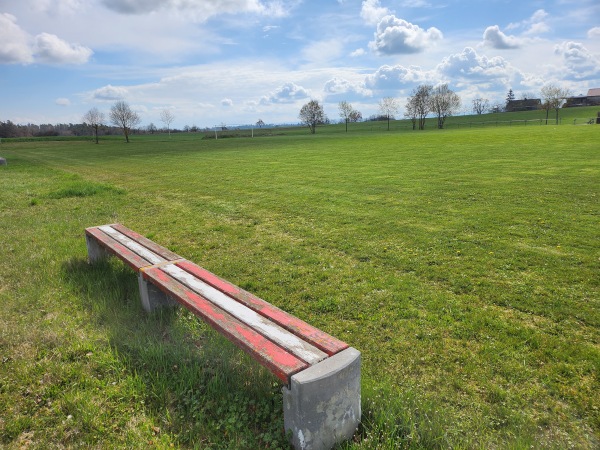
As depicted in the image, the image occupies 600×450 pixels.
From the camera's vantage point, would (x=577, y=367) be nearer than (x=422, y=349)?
Yes

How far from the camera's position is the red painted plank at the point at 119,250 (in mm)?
4266

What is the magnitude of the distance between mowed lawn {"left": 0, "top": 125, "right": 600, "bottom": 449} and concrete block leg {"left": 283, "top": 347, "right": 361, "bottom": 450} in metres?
0.21

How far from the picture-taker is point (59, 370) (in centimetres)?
313

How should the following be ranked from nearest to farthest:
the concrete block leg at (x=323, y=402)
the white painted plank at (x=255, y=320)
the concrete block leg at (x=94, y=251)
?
1. the concrete block leg at (x=323, y=402)
2. the white painted plank at (x=255, y=320)
3. the concrete block leg at (x=94, y=251)

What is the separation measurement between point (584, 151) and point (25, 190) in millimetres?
22986

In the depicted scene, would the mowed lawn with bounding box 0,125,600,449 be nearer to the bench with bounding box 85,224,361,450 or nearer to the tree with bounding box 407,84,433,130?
the bench with bounding box 85,224,361,450

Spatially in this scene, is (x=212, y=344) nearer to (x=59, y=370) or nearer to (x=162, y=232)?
(x=59, y=370)

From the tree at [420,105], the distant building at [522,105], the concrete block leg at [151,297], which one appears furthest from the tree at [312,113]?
the concrete block leg at [151,297]

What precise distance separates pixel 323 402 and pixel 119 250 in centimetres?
343

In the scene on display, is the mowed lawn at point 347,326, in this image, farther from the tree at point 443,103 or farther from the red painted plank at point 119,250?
the tree at point 443,103

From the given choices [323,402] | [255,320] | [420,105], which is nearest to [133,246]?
[255,320]

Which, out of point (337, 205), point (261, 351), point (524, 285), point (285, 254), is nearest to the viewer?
point (261, 351)

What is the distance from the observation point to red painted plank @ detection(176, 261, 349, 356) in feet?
8.29

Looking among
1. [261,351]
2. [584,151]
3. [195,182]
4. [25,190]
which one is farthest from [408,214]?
[584,151]
